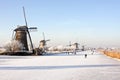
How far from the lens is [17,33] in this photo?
219 ft

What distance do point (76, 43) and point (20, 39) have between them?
349 feet

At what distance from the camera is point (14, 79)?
1262 cm

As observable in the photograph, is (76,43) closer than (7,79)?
No

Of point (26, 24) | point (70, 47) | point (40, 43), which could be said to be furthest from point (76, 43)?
point (26, 24)

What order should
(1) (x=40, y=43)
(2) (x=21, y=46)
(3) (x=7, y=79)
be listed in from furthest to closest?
(1) (x=40, y=43) → (2) (x=21, y=46) → (3) (x=7, y=79)

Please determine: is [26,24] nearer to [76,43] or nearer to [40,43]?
[40,43]

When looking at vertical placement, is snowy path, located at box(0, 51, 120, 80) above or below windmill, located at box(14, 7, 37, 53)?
below

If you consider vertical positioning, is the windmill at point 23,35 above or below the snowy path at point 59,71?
above

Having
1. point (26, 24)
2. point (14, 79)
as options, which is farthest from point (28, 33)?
point (14, 79)

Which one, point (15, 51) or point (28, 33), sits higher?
point (28, 33)

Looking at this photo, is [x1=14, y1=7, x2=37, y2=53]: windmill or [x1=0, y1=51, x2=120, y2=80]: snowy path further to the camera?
[x1=14, y1=7, x2=37, y2=53]: windmill

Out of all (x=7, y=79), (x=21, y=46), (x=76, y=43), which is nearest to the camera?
(x=7, y=79)

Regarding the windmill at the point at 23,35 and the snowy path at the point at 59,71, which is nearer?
the snowy path at the point at 59,71

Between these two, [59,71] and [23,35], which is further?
[23,35]
